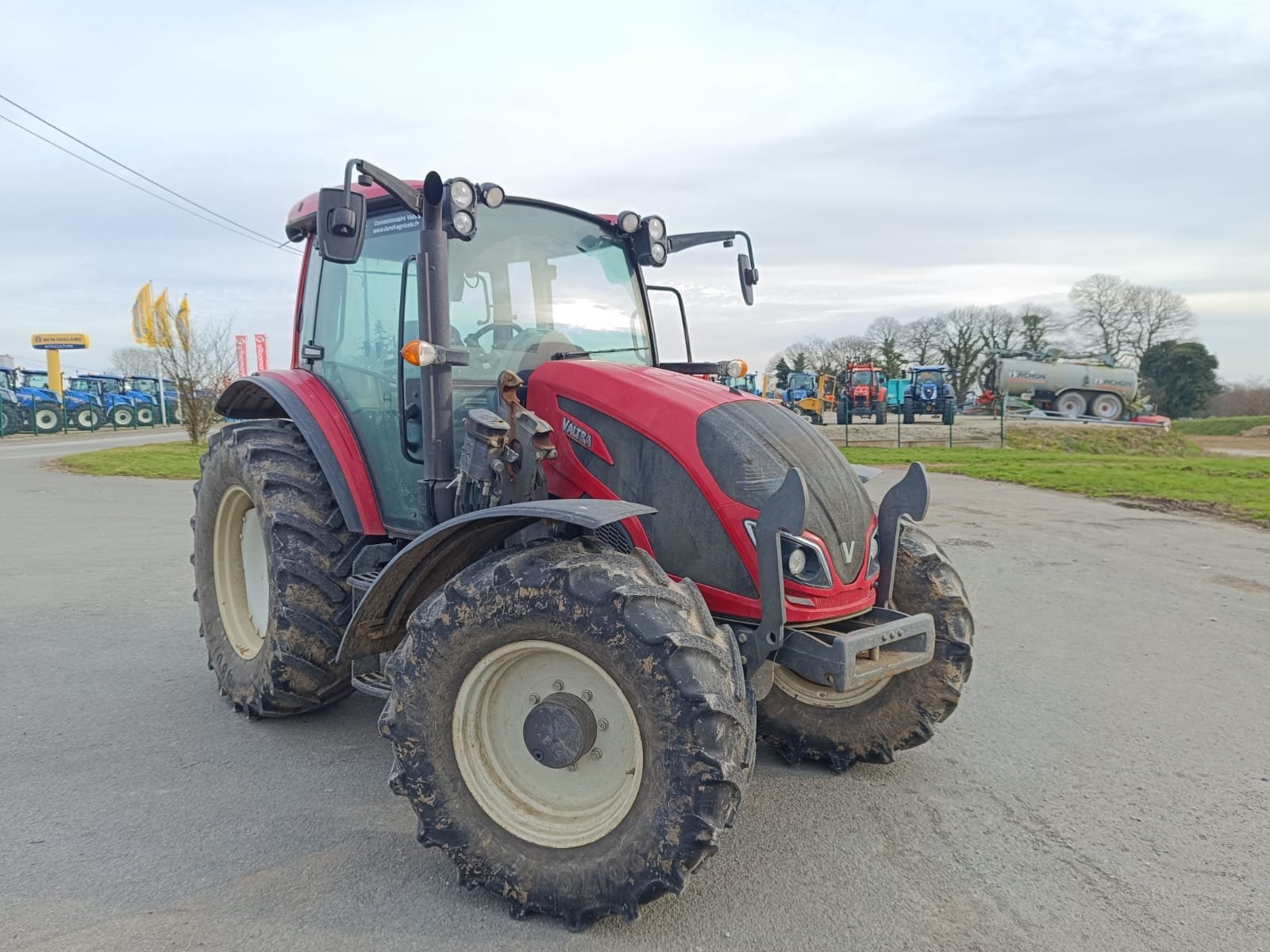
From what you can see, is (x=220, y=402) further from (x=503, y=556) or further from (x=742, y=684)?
(x=742, y=684)

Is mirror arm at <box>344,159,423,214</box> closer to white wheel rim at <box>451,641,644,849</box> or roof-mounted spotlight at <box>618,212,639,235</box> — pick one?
roof-mounted spotlight at <box>618,212,639,235</box>

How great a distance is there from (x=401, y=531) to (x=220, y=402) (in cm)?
181

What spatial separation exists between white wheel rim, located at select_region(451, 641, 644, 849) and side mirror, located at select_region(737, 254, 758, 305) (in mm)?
2415

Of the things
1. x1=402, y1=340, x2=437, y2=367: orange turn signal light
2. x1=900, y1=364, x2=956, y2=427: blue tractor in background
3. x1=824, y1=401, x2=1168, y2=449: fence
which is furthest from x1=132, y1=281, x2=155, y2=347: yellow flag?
x1=402, y1=340, x2=437, y2=367: orange turn signal light

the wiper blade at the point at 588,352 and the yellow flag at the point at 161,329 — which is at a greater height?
the yellow flag at the point at 161,329

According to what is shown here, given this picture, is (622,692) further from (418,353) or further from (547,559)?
(418,353)

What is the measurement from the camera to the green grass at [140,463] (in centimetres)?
1681

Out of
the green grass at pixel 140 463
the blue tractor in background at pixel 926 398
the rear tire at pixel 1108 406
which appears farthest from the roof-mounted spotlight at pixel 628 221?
the rear tire at pixel 1108 406

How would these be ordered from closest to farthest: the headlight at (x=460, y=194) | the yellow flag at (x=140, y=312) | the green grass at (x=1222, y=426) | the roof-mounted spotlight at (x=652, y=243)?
the headlight at (x=460, y=194), the roof-mounted spotlight at (x=652, y=243), the yellow flag at (x=140, y=312), the green grass at (x=1222, y=426)

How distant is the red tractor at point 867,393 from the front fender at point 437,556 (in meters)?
31.6

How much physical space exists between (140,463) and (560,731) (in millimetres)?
18463

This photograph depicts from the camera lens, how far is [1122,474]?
16.4 metres

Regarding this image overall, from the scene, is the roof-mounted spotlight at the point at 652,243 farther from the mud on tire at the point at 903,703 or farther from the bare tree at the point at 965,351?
the bare tree at the point at 965,351

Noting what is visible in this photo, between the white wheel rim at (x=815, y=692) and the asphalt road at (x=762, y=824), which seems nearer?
the asphalt road at (x=762, y=824)
